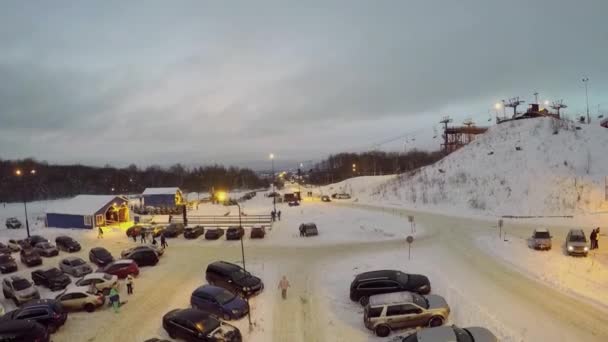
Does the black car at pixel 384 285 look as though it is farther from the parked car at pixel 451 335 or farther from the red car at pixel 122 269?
the red car at pixel 122 269

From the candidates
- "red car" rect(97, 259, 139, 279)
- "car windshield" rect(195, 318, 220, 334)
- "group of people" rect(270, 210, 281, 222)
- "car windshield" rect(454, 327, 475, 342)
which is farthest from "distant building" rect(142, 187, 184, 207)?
"car windshield" rect(454, 327, 475, 342)

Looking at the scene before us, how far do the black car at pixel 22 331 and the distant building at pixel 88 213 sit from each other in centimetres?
3069

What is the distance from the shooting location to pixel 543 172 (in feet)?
168

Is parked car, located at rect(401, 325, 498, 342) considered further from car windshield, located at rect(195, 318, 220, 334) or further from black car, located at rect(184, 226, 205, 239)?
black car, located at rect(184, 226, 205, 239)

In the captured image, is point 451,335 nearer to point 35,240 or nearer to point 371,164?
point 35,240

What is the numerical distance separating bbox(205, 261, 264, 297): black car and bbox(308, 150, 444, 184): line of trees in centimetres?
11739

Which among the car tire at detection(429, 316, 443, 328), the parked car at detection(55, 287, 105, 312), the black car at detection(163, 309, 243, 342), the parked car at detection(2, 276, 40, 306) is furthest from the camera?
the parked car at detection(2, 276, 40, 306)

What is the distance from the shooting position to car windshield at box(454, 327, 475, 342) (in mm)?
12867

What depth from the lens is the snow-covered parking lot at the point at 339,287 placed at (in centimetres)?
1647

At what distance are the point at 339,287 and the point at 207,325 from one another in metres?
8.80

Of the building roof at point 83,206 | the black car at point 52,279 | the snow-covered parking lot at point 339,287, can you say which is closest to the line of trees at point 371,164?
the building roof at point 83,206

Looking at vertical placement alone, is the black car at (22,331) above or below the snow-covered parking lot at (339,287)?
above

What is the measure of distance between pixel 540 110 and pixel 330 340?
73.8 meters

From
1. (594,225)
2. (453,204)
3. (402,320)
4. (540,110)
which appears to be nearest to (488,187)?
(453,204)
